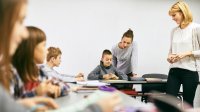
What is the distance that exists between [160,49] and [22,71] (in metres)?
4.33

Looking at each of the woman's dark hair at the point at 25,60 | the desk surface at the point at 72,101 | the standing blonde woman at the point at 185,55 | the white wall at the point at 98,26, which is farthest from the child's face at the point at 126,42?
the woman's dark hair at the point at 25,60

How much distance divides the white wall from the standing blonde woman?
2140mm

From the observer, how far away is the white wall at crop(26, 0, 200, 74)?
17.3 ft

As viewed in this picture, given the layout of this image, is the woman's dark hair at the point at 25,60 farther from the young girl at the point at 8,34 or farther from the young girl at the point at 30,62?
the young girl at the point at 8,34

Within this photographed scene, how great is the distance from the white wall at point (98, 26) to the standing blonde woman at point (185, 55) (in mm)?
2140

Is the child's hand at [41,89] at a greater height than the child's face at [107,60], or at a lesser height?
lesser

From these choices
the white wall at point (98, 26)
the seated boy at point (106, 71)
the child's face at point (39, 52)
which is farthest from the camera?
the white wall at point (98, 26)

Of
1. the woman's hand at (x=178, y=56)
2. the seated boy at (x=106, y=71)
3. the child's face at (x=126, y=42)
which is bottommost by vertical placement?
the seated boy at (x=106, y=71)

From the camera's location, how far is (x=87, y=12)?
541cm

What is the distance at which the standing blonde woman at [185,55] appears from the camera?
3332 millimetres

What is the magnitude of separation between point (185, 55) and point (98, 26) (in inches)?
92.7

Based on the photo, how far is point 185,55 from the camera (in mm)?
3336

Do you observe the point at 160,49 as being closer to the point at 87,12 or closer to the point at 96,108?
the point at 87,12

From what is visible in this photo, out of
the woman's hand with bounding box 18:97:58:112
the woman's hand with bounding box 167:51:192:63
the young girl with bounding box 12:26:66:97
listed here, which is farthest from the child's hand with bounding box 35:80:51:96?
the woman's hand with bounding box 167:51:192:63
